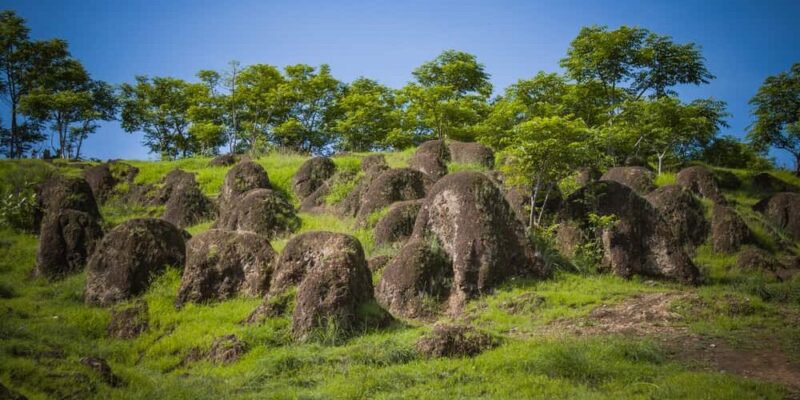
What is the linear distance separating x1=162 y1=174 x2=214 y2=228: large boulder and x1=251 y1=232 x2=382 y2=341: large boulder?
13439mm

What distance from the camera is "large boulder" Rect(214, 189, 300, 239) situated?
66.7 feet

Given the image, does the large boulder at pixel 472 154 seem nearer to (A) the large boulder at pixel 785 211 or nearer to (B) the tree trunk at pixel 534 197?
(B) the tree trunk at pixel 534 197

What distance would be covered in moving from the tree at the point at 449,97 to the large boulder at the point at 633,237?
19926 millimetres

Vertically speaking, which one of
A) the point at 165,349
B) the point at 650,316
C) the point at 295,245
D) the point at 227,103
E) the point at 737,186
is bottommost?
the point at 165,349

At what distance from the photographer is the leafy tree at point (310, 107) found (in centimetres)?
4944

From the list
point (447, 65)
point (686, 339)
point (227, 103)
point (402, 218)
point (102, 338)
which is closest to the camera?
point (686, 339)

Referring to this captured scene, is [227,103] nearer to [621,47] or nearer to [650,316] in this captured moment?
[621,47]

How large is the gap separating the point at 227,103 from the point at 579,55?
3228 cm

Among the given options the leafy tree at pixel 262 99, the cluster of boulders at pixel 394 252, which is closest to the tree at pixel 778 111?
the cluster of boulders at pixel 394 252

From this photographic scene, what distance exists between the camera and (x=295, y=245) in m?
13.1

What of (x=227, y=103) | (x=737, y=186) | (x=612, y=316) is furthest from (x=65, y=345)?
(x=227, y=103)

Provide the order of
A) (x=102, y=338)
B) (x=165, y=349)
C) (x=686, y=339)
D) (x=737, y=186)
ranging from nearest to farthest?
1. (x=686, y=339)
2. (x=165, y=349)
3. (x=102, y=338)
4. (x=737, y=186)

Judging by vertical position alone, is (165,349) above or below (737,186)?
below

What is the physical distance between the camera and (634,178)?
2483 cm
